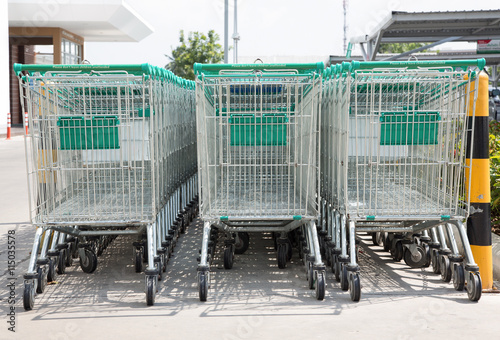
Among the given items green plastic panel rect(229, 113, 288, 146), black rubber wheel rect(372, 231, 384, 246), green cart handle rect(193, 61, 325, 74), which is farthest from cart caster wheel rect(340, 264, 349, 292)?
black rubber wheel rect(372, 231, 384, 246)

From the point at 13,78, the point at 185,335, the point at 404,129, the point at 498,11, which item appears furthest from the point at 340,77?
the point at 13,78

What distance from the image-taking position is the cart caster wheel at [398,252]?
5.88 m

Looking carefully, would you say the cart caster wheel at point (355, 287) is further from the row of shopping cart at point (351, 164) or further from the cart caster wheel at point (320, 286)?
the cart caster wheel at point (320, 286)

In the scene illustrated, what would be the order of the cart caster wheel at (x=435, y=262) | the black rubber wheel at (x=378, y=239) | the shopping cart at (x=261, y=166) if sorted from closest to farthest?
1. the shopping cart at (x=261, y=166)
2. the cart caster wheel at (x=435, y=262)
3. the black rubber wheel at (x=378, y=239)

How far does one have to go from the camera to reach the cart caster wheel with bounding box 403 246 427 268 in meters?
5.64

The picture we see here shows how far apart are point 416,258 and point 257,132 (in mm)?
1945

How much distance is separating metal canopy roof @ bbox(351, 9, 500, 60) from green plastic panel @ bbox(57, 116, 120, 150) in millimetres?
8103

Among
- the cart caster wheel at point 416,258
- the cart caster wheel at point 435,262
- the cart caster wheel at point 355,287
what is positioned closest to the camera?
the cart caster wheel at point 355,287

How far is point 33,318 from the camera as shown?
4.39 metres

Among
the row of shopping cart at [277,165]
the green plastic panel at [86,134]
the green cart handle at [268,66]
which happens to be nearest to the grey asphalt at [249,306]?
the row of shopping cart at [277,165]

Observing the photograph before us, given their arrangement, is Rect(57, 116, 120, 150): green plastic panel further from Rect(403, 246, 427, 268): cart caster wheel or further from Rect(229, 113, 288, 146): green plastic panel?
Rect(403, 246, 427, 268): cart caster wheel

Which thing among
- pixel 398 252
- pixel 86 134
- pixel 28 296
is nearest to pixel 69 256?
pixel 28 296

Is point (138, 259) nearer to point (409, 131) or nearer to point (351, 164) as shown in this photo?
point (351, 164)

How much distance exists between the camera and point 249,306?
15.1 feet
